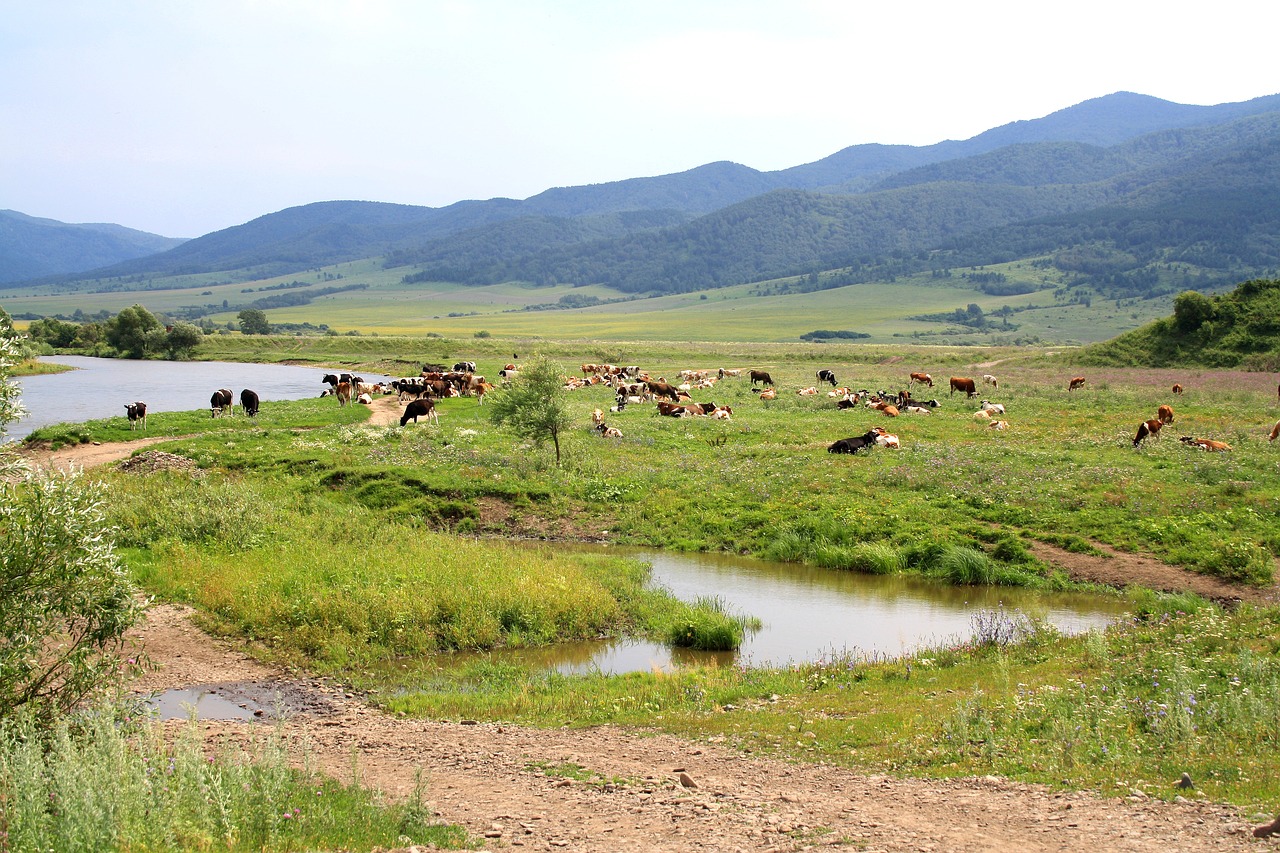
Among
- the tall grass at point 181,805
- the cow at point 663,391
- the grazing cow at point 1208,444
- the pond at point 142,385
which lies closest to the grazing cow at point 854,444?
the grazing cow at point 1208,444

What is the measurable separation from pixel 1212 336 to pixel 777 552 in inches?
1809

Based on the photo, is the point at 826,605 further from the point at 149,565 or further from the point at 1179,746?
the point at 149,565

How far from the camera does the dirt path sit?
7023mm

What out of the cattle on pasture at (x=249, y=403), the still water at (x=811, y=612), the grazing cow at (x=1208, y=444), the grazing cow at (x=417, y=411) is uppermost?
the cattle on pasture at (x=249, y=403)

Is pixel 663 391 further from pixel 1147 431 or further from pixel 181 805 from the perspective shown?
pixel 181 805

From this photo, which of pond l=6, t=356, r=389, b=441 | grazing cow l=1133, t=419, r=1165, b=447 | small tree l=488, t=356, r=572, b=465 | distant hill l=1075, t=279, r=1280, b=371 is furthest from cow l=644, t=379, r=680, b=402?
distant hill l=1075, t=279, r=1280, b=371

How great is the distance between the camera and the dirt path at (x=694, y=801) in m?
7.02

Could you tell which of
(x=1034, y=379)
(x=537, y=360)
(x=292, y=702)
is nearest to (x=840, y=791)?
(x=292, y=702)

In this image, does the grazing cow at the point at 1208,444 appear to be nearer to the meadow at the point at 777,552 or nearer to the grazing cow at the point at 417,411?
the meadow at the point at 777,552

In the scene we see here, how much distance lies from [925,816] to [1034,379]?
48.5 meters

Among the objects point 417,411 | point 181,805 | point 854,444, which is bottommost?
point 854,444

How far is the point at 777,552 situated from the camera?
20.5 meters

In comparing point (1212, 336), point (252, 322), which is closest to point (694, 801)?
point (1212, 336)

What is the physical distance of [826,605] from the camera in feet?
56.6
